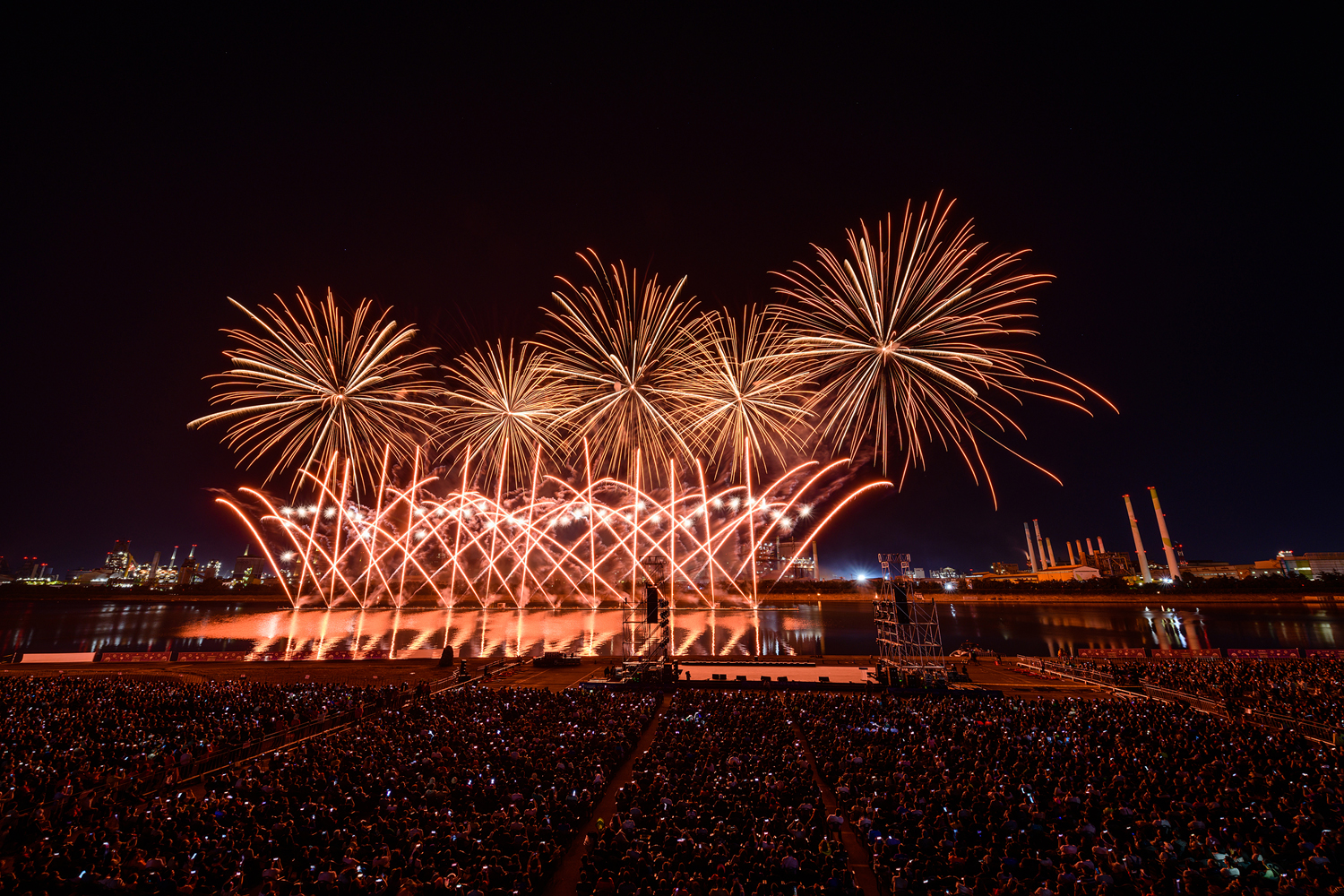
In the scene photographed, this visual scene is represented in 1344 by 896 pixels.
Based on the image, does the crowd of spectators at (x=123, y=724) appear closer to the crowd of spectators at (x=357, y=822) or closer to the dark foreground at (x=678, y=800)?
the dark foreground at (x=678, y=800)

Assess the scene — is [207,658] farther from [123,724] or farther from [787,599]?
[787,599]

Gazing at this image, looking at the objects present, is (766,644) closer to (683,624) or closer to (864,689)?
(683,624)

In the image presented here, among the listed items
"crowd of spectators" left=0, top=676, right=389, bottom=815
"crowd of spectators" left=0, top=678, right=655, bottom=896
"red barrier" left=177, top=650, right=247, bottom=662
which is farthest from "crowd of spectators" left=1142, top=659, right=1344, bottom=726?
"red barrier" left=177, top=650, right=247, bottom=662

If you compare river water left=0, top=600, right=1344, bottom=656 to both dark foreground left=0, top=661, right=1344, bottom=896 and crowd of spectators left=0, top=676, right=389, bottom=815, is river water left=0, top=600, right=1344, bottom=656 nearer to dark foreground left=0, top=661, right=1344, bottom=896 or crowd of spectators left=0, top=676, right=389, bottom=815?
crowd of spectators left=0, top=676, right=389, bottom=815

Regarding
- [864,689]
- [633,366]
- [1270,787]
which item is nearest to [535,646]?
[633,366]

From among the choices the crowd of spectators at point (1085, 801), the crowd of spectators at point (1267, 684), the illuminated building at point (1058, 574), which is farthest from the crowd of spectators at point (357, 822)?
the illuminated building at point (1058, 574)

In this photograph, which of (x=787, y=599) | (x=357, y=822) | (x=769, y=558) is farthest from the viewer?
(x=769, y=558)

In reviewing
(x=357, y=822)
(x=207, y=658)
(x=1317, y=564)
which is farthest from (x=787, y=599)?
(x=1317, y=564)
